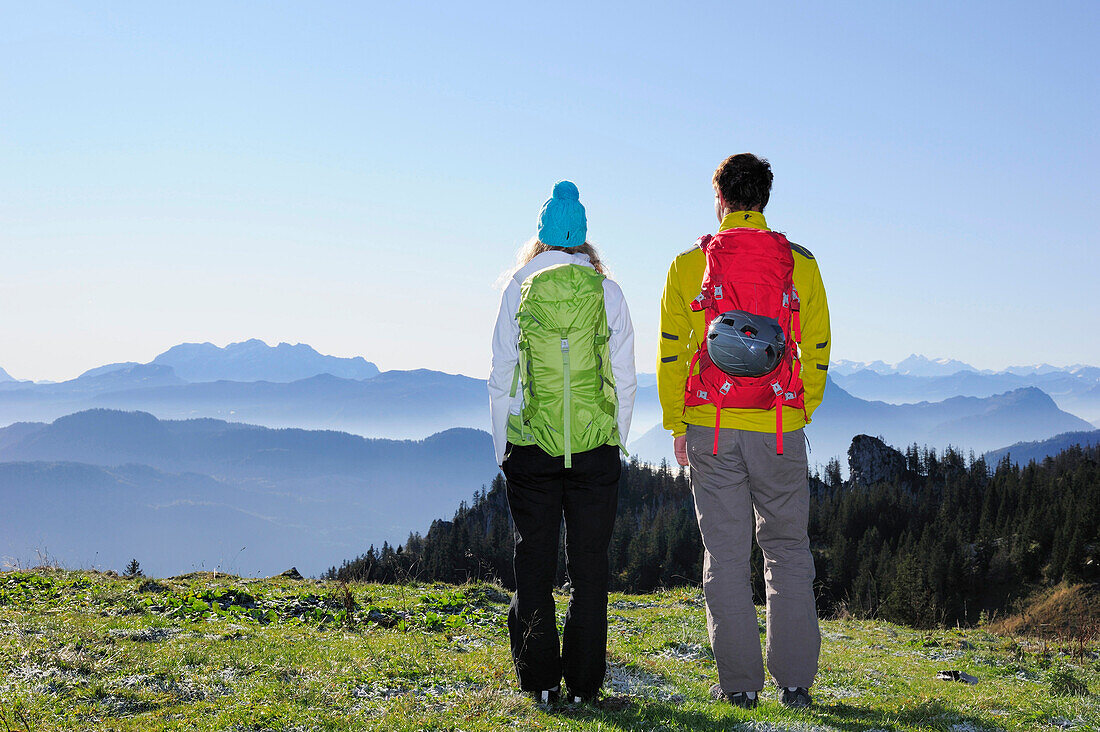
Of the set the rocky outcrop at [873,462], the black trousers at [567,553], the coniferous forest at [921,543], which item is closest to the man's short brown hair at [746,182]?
the black trousers at [567,553]

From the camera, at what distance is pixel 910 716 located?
593cm

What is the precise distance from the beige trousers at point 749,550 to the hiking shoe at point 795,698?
6 cm

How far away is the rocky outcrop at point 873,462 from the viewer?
172250 mm

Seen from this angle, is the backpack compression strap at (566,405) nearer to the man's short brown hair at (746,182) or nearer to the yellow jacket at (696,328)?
the yellow jacket at (696,328)

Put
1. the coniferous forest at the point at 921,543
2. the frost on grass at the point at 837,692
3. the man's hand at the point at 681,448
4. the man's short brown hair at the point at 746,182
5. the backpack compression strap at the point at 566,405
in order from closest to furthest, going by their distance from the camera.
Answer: the backpack compression strap at the point at 566,405
the man's short brown hair at the point at 746,182
the man's hand at the point at 681,448
the frost on grass at the point at 837,692
the coniferous forest at the point at 921,543

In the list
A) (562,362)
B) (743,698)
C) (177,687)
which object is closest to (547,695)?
(743,698)

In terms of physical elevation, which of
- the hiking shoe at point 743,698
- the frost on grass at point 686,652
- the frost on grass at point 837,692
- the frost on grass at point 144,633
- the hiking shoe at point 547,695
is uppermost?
the hiking shoe at point 743,698

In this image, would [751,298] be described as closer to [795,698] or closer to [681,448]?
[681,448]

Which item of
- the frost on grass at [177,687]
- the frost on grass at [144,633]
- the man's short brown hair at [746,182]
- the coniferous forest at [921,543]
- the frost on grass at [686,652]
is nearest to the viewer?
the man's short brown hair at [746,182]

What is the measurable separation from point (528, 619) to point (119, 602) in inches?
343

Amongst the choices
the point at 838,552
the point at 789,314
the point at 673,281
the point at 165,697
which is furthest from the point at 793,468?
the point at 838,552

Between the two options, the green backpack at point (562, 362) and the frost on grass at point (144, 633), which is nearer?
the green backpack at point (562, 362)

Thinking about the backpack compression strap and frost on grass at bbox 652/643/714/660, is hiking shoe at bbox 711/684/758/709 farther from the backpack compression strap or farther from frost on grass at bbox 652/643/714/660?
frost on grass at bbox 652/643/714/660

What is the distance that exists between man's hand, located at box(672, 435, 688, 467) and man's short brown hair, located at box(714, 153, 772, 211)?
2.09 metres
